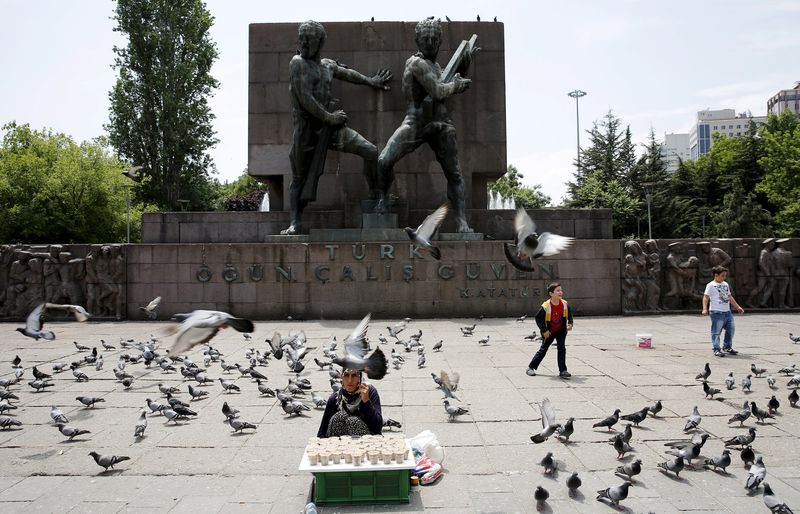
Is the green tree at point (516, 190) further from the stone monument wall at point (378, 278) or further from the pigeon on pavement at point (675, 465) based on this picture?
the pigeon on pavement at point (675, 465)

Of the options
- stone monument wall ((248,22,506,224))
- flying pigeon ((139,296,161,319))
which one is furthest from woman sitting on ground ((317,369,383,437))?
stone monument wall ((248,22,506,224))

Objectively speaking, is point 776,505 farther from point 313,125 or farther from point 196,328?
point 313,125

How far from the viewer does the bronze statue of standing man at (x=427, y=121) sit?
1659 centimetres

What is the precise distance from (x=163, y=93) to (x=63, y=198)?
37.9 feet

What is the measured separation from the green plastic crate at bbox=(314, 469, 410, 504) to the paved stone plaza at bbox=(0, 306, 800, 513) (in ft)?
0.29

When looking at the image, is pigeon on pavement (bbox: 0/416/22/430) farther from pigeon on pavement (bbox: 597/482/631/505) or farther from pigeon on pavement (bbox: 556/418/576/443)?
pigeon on pavement (bbox: 597/482/631/505)

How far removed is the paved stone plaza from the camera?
16.0 feet

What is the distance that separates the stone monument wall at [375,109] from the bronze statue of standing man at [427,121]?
228 cm

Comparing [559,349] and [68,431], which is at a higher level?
[559,349]

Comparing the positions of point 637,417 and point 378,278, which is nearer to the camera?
point 637,417

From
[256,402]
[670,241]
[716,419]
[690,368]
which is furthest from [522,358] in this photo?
[670,241]

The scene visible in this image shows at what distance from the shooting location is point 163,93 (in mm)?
43750

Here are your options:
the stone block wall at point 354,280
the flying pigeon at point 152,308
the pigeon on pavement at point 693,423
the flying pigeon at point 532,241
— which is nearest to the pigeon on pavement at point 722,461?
the pigeon on pavement at point 693,423

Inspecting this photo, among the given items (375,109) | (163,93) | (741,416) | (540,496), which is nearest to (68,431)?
(540,496)
